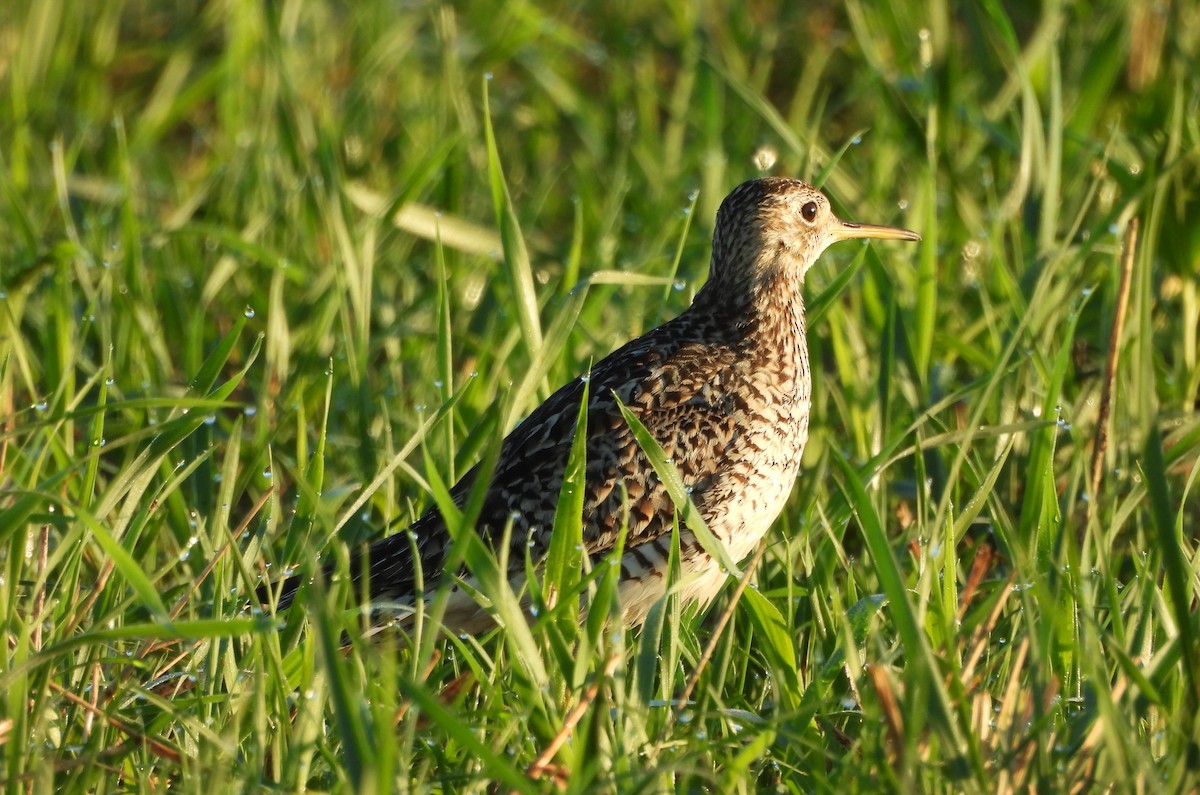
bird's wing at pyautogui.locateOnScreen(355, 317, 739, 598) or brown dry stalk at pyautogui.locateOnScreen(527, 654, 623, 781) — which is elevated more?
bird's wing at pyautogui.locateOnScreen(355, 317, 739, 598)

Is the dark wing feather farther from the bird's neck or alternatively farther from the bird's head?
the bird's head

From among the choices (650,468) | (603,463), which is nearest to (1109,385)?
(650,468)

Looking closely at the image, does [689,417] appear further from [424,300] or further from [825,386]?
[424,300]

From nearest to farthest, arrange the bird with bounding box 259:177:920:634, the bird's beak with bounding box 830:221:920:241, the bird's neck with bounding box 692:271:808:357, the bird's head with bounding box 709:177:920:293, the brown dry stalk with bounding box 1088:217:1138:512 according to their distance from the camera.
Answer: the bird with bounding box 259:177:920:634, the brown dry stalk with bounding box 1088:217:1138:512, the bird's neck with bounding box 692:271:808:357, the bird's head with bounding box 709:177:920:293, the bird's beak with bounding box 830:221:920:241

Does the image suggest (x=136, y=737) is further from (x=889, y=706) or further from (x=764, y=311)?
(x=764, y=311)

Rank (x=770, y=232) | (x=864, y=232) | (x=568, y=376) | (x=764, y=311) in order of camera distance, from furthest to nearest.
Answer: (x=568, y=376)
(x=864, y=232)
(x=770, y=232)
(x=764, y=311)

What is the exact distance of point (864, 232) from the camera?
17.6ft

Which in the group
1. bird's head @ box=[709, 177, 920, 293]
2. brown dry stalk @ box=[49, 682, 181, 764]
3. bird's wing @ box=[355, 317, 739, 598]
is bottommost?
brown dry stalk @ box=[49, 682, 181, 764]

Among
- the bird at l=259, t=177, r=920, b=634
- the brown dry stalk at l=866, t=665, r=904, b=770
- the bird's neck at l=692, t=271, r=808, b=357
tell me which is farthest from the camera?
the bird's neck at l=692, t=271, r=808, b=357

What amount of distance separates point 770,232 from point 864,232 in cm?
41

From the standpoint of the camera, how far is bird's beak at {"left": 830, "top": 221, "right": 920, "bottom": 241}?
5.30 metres

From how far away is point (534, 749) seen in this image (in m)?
3.58

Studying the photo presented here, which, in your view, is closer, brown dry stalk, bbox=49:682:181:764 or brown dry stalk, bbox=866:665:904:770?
brown dry stalk, bbox=866:665:904:770

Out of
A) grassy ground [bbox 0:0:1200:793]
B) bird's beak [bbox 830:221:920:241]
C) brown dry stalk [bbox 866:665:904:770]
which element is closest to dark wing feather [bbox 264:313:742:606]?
grassy ground [bbox 0:0:1200:793]
